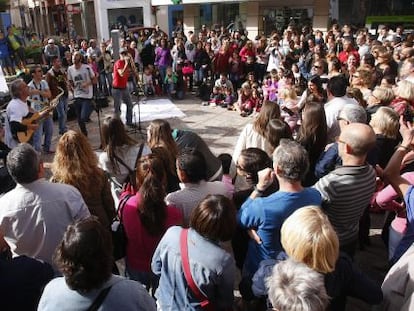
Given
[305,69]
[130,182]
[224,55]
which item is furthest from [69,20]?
[130,182]

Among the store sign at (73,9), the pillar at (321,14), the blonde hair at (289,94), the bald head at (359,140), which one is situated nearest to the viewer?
the bald head at (359,140)

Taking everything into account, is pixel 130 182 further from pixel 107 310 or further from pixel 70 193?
pixel 107 310

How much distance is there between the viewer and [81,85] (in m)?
7.93

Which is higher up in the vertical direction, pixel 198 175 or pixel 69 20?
pixel 69 20

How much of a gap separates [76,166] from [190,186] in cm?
96

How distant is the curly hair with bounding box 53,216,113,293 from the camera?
1.83 meters

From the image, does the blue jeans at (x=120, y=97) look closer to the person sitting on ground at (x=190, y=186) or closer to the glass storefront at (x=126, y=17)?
the person sitting on ground at (x=190, y=186)

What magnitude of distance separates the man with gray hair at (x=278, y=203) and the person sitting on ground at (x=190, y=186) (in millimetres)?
375

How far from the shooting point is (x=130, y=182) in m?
3.58

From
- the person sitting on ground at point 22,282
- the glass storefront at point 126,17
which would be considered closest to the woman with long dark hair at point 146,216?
the person sitting on ground at point 22,282

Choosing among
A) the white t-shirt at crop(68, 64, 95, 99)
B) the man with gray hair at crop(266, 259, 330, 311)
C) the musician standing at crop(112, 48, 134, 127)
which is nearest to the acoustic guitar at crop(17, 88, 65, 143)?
the white t-shirt at crop(68, 64, 95, 99)

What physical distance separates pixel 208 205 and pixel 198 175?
2.22 feet

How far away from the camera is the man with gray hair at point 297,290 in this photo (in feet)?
5.49

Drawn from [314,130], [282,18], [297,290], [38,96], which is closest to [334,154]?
[314,130]
